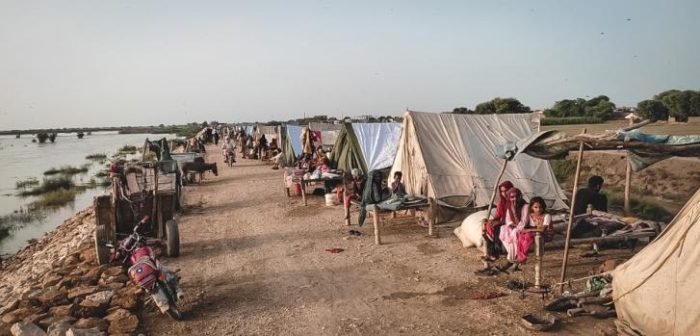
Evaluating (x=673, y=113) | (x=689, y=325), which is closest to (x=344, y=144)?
(x=689, y=325)

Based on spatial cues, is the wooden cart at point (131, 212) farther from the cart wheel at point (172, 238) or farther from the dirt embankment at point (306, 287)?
the dirt embankment at point (306, 287)

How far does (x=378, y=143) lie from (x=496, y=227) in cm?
786

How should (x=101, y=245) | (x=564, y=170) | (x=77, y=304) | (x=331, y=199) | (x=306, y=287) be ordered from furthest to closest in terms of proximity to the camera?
1. (x=564, y=170)
2. (x=331, y=199)
3. (x=101, y=245)
4. (x=306, y=287)
5. (x=77, y=304)

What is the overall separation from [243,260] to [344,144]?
7659mm

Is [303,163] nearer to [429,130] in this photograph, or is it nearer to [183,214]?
[183,214]

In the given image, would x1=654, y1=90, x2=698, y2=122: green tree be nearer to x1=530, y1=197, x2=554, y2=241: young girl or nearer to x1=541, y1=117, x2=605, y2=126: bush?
x1=541, y1=117, x2=605, y2=126: bush

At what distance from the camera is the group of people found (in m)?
5.90

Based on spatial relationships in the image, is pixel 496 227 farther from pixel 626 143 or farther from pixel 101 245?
pixel 101 245

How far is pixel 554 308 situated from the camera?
5.07 metres

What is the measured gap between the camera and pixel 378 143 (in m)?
14.1

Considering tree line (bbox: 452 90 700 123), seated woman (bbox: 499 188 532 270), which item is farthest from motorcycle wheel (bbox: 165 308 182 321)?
tree line (bbox: 452 90 700 123)

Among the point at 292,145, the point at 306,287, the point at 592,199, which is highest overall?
the point at 292,145

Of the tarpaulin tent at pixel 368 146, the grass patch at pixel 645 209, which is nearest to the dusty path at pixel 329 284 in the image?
the tarpaulin tent at pixel 368 146

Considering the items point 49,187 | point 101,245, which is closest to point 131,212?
point 101,245
